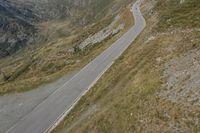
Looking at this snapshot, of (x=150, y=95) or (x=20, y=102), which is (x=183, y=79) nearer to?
(x=150, y=95)

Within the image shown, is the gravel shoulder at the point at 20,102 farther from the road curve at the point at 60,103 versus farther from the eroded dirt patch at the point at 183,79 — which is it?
the eroded dirt patch at the point at 183,79

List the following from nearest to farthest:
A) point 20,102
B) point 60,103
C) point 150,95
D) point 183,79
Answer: point 183,79, point 150,95, point 60,103, point 20,102

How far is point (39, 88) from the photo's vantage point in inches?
1799

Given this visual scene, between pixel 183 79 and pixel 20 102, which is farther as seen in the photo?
pixel 20 102

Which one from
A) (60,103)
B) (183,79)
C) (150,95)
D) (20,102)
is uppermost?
(183,79)

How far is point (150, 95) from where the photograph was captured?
26.2 metres

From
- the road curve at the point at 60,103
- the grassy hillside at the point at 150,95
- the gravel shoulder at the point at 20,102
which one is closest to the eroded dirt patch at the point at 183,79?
the grassy hillside at the point at 150,95

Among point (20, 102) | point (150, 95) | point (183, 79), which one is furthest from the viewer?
point (20, 102)

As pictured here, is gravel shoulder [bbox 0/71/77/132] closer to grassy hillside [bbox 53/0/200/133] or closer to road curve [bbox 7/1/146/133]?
road curve [bbox 7/1/146/133]

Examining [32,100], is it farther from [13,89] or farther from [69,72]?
[69,72]

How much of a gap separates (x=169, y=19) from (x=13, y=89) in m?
30.0

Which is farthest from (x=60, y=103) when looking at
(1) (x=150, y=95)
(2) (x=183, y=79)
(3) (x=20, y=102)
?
(2) (x=183, y=79)

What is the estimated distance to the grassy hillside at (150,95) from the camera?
72.2 feet

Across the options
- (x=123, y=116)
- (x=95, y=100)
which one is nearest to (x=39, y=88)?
(x=95, y=100)
